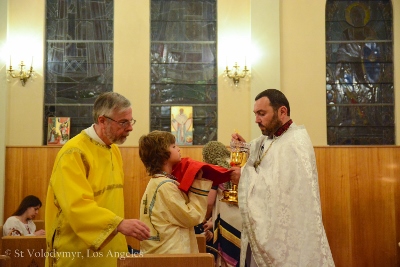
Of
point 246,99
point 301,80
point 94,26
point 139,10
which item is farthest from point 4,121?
point 301,80

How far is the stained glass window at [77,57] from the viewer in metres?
9.52

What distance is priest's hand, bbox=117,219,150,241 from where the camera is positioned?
117 inches

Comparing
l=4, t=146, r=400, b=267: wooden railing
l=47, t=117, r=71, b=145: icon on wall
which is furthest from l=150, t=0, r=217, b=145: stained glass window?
l=47, t=117, r=71, b=145: icon on wall

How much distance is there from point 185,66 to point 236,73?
103 centimetres

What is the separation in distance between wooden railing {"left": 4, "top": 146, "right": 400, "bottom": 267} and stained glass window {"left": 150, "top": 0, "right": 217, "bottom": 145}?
0.71 metres

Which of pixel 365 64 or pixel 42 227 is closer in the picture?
pixel 42 227

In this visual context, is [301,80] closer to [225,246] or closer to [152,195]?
[225,246]

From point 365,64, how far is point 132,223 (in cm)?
786

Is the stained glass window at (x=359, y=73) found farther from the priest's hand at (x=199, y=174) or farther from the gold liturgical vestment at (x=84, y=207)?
the gold liturgical vestment at (x=84, y=207)

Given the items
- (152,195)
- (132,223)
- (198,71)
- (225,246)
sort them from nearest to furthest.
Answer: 1. (132,223)
2. (152,195)
3. (225,246)
4. (198,71)

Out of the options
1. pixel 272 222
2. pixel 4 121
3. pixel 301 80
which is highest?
pixel 301 80

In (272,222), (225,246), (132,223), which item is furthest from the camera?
(225,246)

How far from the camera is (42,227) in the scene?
646 cm

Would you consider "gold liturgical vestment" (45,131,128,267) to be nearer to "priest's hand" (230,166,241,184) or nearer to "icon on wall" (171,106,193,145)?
"priest's hand" (230,166,241,184)
